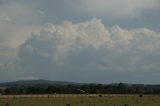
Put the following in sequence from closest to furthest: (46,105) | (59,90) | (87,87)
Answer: (46,105)
(59,90)
(87,87)

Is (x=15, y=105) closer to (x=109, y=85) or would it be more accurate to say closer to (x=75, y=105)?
(x=75, y=105)

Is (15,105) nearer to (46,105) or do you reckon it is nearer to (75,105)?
(46,105)

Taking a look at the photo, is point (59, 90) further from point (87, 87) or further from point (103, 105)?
point (103, 105)

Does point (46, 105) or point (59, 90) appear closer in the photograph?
point (46, 105)

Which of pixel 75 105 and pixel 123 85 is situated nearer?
pixel 75 105

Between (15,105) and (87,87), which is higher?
(87,87)

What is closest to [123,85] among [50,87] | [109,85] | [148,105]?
[109,85]

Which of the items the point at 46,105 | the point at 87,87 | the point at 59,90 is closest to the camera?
the point at 46,105

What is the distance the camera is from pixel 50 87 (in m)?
139

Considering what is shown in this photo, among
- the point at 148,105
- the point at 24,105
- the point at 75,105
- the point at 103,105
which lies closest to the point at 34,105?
the point at 24,105

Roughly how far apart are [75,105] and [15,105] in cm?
761

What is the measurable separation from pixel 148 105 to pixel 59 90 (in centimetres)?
7386

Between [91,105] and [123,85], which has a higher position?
[123,85]

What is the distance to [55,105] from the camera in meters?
57.5
